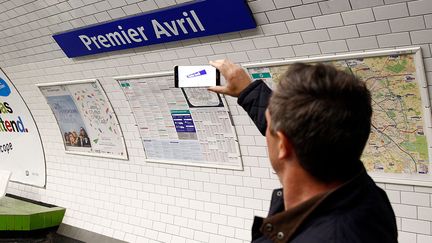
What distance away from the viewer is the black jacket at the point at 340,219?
115 cm

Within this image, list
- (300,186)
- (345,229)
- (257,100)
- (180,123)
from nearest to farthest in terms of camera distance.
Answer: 1. (345,229)
2. (300,186)
3. (257,100)
4. (180,123)

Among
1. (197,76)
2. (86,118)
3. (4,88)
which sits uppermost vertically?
(4,88)

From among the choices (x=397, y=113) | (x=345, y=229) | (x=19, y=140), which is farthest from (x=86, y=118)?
(x=345, y=229)

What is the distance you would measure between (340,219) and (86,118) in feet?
13.2

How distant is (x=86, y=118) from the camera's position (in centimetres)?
477

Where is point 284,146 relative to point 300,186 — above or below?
above

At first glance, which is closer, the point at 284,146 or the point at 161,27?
the point at 284,146

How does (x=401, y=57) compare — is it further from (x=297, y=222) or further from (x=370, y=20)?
(x=297, y=222)

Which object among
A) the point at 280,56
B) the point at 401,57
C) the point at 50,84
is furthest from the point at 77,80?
the point at 401,57

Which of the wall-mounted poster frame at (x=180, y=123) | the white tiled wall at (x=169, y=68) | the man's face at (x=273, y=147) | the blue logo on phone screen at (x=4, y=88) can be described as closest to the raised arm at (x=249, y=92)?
the man's face at (x=273, y=147)

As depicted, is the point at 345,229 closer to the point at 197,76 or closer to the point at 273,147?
the point at 273,147

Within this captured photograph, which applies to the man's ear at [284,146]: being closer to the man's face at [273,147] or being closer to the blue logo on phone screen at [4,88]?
the man's face at [273,147]

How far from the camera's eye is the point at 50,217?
5.31m

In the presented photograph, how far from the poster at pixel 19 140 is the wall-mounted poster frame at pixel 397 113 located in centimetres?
400
